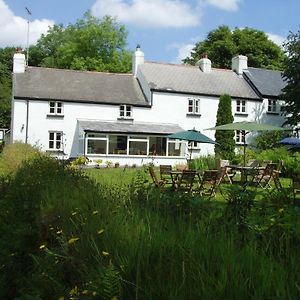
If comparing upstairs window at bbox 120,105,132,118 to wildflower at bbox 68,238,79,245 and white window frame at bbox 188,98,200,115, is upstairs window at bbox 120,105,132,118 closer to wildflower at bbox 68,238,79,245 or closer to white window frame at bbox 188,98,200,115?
white window frame at bbox 188,98,200,115

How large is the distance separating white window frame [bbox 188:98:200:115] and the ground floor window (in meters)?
3.44

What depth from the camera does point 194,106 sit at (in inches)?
1571

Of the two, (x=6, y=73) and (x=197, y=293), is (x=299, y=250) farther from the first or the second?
(x=6, y=73)

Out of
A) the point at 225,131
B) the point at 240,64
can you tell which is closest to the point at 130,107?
the point at 225,131

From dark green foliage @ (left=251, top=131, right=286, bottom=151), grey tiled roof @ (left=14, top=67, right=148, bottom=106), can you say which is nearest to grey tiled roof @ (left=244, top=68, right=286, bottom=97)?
dark green foliage @ (left=251, top=131, right=286, bottom=151)

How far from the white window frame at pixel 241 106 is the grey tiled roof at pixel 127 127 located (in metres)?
6.16

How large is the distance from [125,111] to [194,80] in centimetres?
751

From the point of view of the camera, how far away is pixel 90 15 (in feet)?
187

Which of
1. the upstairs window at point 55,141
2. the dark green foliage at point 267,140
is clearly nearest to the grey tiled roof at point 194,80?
the dark green foliage at point 267,140

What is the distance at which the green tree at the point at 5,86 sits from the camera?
57.3m

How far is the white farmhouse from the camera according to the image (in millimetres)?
35625

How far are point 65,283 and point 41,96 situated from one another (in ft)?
110

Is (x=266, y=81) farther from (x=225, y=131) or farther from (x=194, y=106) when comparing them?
(x=225, y=131)

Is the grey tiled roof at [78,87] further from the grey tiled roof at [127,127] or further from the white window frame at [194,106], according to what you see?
the white window frame at [194,106]
